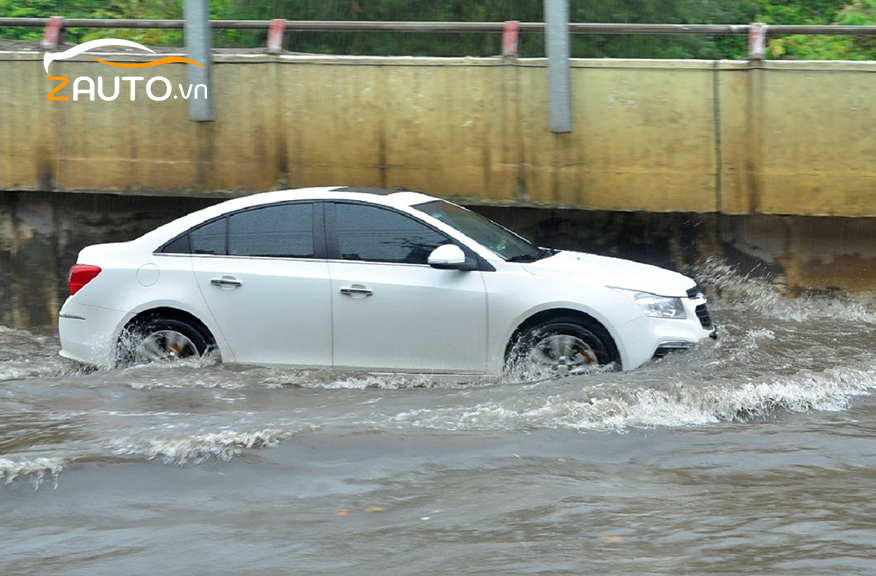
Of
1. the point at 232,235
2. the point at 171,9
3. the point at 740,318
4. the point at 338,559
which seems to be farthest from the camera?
the point at 171,9

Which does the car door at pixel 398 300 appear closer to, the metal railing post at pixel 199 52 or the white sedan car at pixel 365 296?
the white sedan car at pixel 365 296

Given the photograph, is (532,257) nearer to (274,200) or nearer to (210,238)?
(274,200)

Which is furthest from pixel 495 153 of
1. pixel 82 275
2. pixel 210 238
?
pixel 82 275

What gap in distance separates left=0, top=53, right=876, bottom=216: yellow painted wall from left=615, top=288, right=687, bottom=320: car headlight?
3.17m

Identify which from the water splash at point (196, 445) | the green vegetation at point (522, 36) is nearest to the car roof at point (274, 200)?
the water splash at point (196, 445)

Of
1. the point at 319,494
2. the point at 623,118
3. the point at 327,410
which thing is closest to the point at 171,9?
the point at 623,118

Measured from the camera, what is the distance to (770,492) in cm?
583

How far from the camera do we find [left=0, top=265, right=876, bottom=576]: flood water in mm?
5148

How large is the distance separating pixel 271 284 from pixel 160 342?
0.95 m

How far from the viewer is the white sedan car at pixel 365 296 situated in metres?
8.02

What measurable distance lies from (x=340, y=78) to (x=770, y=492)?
700 centimetres

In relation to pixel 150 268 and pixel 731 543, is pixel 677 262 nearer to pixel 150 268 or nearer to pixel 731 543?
pixel 150 268

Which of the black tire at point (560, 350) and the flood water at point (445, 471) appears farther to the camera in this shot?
the black tire at point (560, 350)

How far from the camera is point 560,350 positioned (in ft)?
26.3
